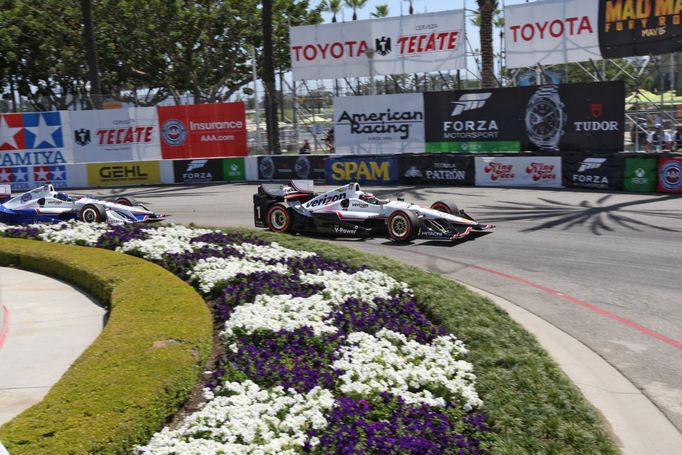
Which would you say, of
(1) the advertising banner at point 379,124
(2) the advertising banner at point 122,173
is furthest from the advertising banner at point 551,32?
(2) the advertising banner at point 122,173

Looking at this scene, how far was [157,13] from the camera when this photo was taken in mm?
48844

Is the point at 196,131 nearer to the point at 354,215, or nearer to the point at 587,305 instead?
the point at 354,215

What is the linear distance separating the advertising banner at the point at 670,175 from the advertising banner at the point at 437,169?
239 inches

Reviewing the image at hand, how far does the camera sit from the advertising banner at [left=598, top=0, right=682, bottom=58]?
24.4m

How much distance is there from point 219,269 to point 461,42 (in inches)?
887

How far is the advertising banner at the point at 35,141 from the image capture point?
32.2 metres

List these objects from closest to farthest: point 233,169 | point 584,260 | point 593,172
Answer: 1. point 584,260
2. point 593,172
3. point 233,169

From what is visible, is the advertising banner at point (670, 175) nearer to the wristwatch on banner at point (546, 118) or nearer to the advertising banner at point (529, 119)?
the advertising banner at point (529, 119)

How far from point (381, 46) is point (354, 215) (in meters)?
17.5

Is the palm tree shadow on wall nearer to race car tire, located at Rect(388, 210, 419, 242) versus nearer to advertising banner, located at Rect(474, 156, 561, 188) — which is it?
race car tire, located at Rect(388, 210, 419, 242)

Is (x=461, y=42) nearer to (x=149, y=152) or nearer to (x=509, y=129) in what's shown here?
(x=509, y=129)

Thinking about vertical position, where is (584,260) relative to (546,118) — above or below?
below

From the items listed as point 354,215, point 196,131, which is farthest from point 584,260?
point 196,131

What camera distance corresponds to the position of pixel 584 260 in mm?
13180
